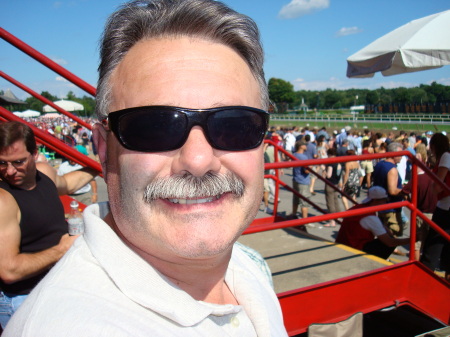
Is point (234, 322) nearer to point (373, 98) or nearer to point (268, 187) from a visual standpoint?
point (268, 187)

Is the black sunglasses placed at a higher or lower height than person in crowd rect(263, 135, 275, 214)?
higher

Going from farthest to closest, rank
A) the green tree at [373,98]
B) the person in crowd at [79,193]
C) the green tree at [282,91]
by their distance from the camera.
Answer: the green tree at [282,91], the green tree at [373,98], the person in crowd at [79,193]

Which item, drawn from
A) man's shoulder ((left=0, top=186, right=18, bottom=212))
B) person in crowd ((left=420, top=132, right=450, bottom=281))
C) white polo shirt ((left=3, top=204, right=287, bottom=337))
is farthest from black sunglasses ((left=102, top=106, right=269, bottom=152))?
person in crowd ((left=420, top=132, right=450, bottom=281))

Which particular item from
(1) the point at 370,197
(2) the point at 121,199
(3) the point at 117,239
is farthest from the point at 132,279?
(1) the point at 370,197

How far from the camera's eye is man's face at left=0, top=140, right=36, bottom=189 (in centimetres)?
230

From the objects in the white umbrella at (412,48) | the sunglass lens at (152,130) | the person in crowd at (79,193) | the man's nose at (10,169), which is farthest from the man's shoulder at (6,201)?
the white umbrella at (412,48)

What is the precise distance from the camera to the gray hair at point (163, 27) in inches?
43.7

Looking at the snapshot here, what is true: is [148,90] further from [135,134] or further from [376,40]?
[376,40]

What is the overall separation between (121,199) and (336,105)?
120062 mm

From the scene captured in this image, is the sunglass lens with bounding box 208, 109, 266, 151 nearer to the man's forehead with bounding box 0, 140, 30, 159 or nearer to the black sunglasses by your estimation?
the black sunglasses

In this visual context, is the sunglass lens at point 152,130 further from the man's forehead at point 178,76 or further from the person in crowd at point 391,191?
the person in crowd at point 391,191

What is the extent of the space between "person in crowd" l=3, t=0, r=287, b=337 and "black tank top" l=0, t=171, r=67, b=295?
4.34ft

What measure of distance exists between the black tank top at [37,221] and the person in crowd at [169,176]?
1324 mm

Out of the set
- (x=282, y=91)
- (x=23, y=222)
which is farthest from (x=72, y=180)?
(x=282, y=91)
